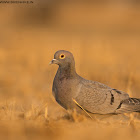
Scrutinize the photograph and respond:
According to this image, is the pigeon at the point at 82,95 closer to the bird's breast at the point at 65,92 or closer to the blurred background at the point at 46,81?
the bird's breast at the point at 65,92

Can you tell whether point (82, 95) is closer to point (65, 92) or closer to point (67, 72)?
point (65, 92)

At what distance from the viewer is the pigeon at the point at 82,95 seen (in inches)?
190

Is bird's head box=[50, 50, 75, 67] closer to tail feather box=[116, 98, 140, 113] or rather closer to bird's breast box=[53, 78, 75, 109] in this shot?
bird's breast box=[53, 78, 75, 109]

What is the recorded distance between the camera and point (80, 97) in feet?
15.9

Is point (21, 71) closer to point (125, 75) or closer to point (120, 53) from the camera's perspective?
point (125, 75)

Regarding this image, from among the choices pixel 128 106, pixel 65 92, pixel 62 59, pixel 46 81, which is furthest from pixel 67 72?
pixel 46 81

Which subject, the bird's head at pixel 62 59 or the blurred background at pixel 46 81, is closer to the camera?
the blurred background at pixel 46 81

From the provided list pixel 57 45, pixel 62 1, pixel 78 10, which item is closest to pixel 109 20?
pixel 78 10

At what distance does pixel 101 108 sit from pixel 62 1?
34665mm

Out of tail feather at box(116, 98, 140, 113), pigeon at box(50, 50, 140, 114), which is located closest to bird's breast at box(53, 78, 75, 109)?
pigeon at box(50, 50, 140, 114)

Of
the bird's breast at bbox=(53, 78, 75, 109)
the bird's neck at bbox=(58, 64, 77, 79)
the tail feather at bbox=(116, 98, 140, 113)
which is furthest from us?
the tail feather at bbox=(116, 98, 140, 113)

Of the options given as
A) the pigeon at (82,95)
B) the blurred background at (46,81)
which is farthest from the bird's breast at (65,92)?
the blurred background at (46,81)

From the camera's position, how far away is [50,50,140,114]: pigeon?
482 cm

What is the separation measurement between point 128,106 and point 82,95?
0.71m
